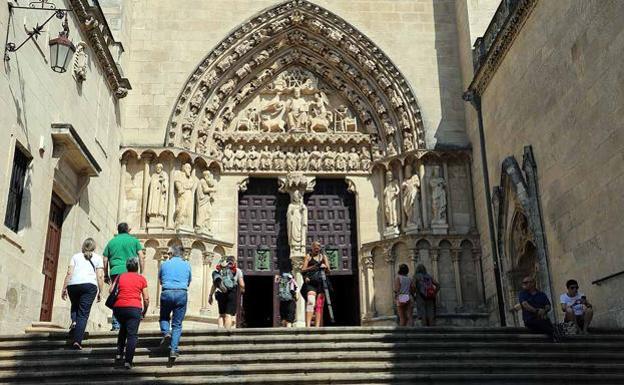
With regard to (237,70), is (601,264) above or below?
below

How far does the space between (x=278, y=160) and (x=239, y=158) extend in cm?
91

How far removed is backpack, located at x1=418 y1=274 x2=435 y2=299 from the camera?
10070 millimetres

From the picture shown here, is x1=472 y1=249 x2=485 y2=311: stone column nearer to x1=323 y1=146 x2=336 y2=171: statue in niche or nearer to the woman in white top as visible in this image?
x1=323 y1=146 x2=336 y2=171: statue in niche

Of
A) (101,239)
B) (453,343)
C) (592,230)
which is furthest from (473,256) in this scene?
(101,239)

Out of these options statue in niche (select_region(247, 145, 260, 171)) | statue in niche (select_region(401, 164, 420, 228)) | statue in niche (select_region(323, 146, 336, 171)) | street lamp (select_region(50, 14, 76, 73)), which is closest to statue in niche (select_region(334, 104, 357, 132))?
statue in niche (select_region(323, 146, 336, 171))

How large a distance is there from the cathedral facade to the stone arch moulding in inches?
1.4

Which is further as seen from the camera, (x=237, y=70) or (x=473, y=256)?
(x=237, y=70)

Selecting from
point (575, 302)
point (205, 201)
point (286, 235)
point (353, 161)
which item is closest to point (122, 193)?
point (205, 201)

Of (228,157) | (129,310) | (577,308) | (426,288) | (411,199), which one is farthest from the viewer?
(228,157)

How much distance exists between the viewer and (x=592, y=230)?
898cm

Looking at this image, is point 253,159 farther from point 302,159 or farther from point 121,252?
point 121,252

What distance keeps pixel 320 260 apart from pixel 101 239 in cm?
523

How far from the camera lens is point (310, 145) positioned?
15.7 m

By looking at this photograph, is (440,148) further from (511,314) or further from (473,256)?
(511,314)
